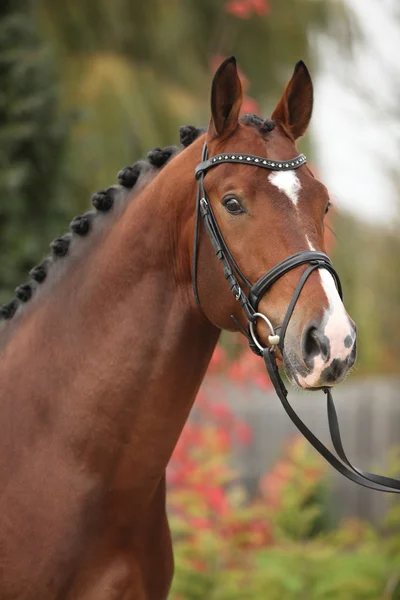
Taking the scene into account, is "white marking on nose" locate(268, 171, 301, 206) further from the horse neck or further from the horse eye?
the horse neck

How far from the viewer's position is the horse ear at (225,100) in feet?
7.84

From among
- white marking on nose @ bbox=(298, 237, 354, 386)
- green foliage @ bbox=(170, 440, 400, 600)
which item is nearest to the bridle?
white marking on nose @ bbox=(298, 237, 354, 386)

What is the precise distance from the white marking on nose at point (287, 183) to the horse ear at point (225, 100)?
24cm

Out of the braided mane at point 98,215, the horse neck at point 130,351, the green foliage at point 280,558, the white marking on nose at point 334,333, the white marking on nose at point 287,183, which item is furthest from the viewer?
the green foliage at point 280,558

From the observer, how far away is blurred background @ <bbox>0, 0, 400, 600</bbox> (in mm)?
5086

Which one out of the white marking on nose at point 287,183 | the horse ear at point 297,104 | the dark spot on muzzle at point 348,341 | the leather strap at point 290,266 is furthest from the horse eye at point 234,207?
the dark spot on muzzle at point 348,341

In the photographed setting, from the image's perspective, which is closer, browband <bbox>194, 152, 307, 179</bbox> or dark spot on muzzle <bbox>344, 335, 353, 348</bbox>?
dark spot on muzzle <bbox>344, 335, 353, 348</bbox>

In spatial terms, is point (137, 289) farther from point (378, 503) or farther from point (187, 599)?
point (378, 503)

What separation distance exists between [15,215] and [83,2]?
301cm

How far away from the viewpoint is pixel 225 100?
2436mm

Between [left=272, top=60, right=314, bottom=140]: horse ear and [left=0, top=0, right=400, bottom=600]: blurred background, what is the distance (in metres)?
1.19

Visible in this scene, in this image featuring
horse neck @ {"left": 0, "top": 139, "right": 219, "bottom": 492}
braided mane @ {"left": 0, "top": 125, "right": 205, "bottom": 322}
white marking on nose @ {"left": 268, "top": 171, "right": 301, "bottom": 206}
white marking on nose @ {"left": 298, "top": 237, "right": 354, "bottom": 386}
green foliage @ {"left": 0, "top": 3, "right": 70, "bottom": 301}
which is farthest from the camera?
green foliage @ {"left": 0, "top": 3, "right": 70, "bottom": 301}

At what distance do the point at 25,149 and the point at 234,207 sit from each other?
5.08m

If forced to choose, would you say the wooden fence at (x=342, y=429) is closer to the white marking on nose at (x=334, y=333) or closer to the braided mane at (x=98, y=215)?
the braided mane at (x=98, y=215)
